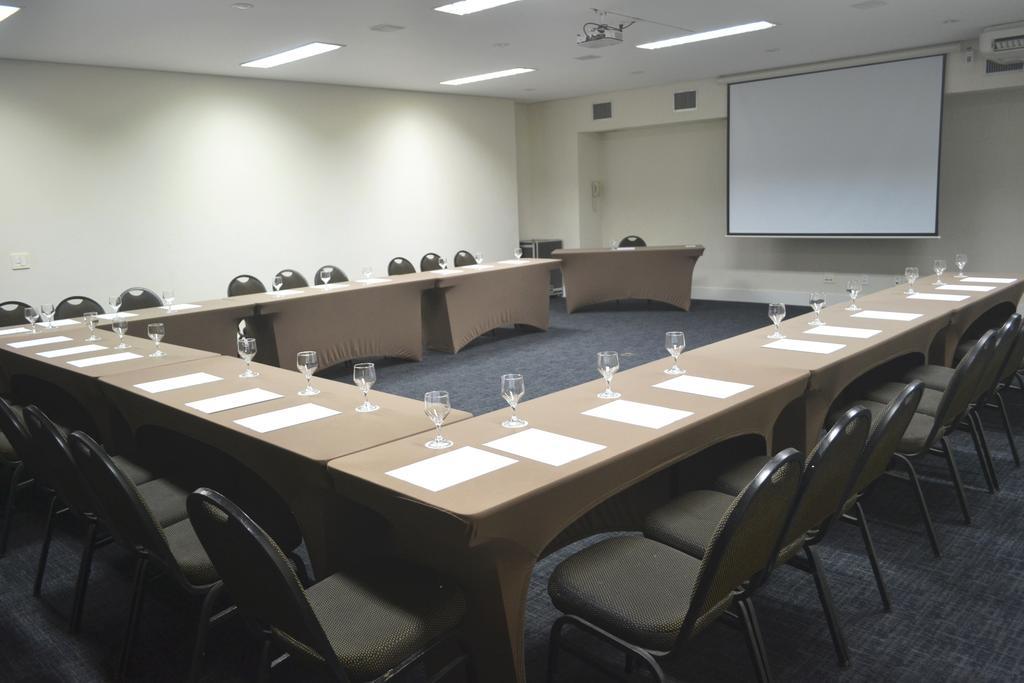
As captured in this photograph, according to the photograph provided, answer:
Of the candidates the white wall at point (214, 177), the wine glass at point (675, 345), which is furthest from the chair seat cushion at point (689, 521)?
the white wall at point (214, 177)

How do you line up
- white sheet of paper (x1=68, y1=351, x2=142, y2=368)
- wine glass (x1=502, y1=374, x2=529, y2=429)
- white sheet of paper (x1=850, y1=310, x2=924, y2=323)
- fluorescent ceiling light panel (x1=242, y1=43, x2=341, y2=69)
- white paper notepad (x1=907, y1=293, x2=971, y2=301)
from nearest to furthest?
1. wine glass (x1=502, y1=374, x2=529, y2=429)
2. white sheet of paper (x1=68, y1=351, x2=142, y2=368)
3. white sheet of paper (x1=850, y1=310, x2=924, y2=323)
4. white paper notepad (x1=907, y1=293, x2=971, y2=301)
5. fluorescent ceiling light panel (x1=242, y1=43, x2=341, y2=69)

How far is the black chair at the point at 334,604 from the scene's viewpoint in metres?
1.49

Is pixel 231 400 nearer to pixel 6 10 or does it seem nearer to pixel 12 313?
pixel 6 10

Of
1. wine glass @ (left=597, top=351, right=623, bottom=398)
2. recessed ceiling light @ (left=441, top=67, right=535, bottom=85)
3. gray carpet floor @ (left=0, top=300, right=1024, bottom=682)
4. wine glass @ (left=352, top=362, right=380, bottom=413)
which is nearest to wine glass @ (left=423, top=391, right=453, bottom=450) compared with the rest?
wine glass @ (left=352, top=362, right=380, bottom=413)

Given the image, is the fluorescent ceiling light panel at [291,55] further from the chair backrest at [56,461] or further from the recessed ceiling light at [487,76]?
the chair backrest at [56,461]

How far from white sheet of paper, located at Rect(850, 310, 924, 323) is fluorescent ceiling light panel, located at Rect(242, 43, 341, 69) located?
4627 mm

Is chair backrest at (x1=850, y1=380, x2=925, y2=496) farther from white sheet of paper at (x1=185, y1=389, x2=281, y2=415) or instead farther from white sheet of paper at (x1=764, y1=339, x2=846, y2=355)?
white sheet of paper at (x1=185, y1=389, x2=281, y2=415)

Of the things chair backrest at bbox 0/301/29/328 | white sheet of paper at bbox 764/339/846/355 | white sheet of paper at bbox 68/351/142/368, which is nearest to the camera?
white sheet of paper at bbox 764/339/846/355

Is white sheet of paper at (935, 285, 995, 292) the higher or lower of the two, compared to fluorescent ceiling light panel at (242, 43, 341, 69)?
lower

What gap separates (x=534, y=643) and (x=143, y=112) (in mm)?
6461

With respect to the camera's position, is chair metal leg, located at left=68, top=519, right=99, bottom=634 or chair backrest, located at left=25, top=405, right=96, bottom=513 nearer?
chair backrest, located at left=25, top=405, right=96, bottom=513

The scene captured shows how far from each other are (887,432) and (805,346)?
126cm

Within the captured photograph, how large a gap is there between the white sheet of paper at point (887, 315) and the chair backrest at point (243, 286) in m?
4.78

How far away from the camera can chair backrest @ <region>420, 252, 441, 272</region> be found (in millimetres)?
7602
